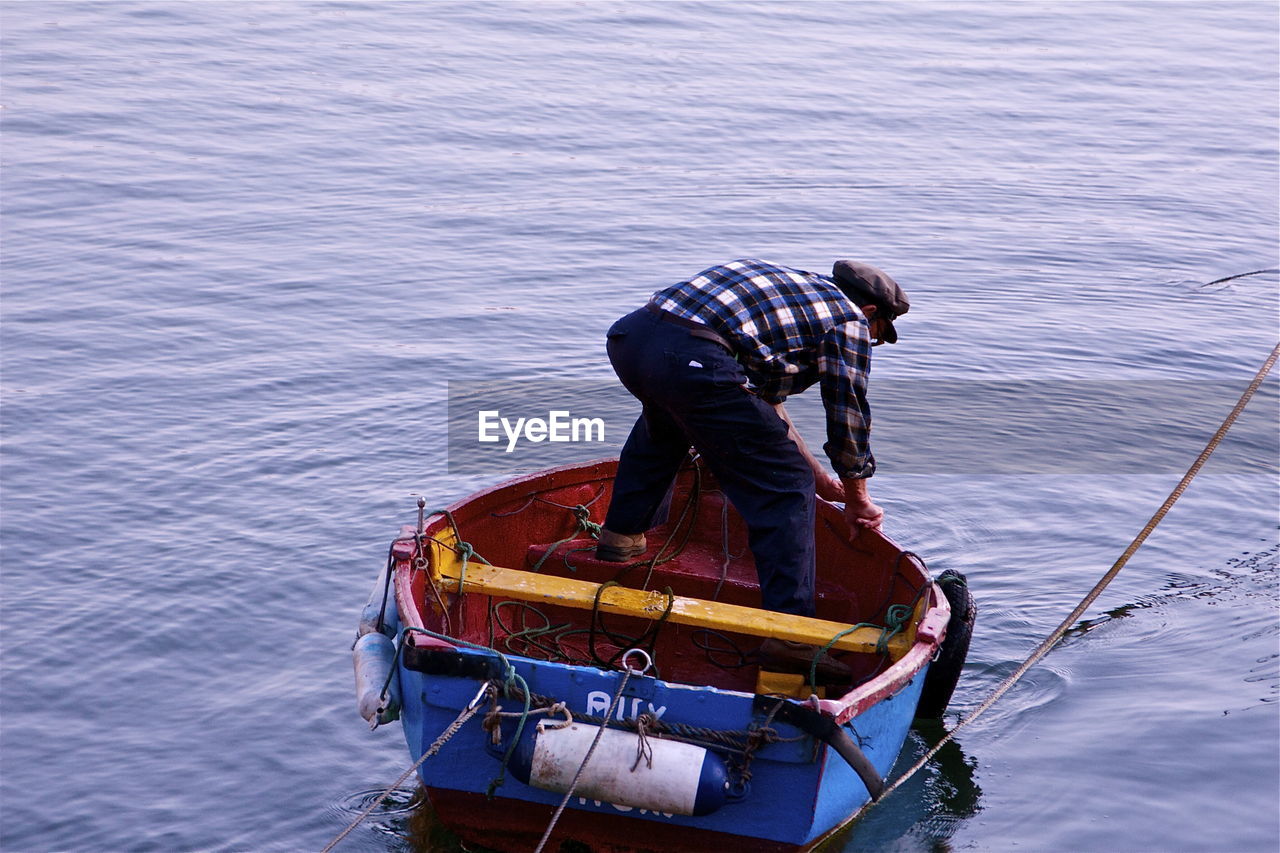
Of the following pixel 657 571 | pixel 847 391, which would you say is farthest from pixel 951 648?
pixel 847 391

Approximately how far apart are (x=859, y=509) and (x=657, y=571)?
1.07 m

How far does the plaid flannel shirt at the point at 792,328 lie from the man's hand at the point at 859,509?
15.0 inches

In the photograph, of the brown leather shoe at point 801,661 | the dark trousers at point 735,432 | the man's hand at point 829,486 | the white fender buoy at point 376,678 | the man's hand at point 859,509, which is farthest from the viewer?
the man's hand at point 829,486

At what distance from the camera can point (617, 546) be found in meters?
6.30

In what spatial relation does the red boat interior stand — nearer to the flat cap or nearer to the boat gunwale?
the boat gunwale

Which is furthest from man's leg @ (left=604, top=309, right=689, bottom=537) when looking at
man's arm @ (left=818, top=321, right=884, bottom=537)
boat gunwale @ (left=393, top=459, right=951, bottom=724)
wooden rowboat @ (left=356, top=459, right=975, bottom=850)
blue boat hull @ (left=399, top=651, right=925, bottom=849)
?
blue boat hull @ (left=399, top=651, right=925, bottom=849)

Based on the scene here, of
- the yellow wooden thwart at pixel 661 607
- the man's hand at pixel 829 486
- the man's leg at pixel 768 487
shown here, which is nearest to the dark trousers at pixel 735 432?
the man's leg at pixel 768 487

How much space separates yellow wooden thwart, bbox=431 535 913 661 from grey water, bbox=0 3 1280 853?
2.80 feet

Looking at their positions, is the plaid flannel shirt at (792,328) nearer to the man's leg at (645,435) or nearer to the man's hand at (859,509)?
the man's leg at (645,435)

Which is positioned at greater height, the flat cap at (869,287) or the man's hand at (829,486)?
the flat cap at (869,287)

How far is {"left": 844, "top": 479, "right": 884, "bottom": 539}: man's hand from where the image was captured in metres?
5.72

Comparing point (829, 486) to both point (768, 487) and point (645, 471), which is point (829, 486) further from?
point (768, 487)

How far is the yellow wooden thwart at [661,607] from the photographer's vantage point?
5281mm

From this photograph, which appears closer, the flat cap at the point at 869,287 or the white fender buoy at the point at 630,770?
the white fender buoy at the point at 630,770
